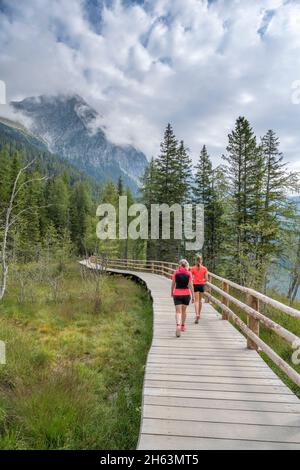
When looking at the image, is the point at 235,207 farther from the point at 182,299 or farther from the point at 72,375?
the point at 72,375

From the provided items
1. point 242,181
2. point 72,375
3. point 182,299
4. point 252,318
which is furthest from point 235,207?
point 72,375

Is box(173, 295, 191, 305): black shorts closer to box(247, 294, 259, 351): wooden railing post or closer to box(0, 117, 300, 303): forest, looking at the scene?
box(247, 294, 259, 351): wooden railing post

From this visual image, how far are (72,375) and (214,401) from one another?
7.65ft

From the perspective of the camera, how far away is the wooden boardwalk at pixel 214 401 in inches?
114

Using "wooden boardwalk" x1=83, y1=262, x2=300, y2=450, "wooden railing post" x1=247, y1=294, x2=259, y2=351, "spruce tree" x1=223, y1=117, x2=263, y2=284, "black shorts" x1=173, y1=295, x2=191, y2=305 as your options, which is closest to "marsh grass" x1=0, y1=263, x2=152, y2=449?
"wooden boardwalk" x1=83, y1=262, x2=300, y2=450

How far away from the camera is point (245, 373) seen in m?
4.50

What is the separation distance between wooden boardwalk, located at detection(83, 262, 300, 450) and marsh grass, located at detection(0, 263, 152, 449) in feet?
2.20

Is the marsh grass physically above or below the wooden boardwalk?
below

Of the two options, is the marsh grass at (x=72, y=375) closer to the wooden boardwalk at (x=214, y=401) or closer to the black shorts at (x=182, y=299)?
the wooden boardwalk at (x=214, y=401)

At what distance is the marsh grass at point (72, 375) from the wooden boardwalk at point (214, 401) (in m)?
0.67

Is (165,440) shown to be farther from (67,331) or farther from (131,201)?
(131,201)

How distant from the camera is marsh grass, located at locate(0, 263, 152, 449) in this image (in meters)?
3.51

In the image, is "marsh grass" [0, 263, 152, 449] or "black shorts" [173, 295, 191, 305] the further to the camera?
"black shorts" [173, 295, 191, 305]

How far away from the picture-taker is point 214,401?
364 centimetres
